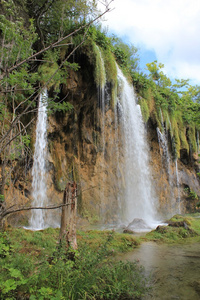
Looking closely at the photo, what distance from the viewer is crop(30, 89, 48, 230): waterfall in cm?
900

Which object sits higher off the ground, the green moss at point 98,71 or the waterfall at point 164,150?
the green moss at point 98,71

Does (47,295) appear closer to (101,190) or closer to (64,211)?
(64,211)

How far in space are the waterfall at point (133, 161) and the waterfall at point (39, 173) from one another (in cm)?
532

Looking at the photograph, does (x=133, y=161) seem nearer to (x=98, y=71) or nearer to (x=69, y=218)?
(x=98, y=71)

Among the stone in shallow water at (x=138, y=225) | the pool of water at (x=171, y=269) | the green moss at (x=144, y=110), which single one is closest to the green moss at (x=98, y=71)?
the green moss at (x=144, y=110)

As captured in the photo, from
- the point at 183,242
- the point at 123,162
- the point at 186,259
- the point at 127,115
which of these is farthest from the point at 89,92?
the point at 186,259

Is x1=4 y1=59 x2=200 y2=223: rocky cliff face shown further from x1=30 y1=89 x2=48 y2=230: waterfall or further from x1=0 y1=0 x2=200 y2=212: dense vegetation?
x1=0 y1=0 x2=200 y2=212: dense vegetation

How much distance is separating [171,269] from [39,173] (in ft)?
22.3

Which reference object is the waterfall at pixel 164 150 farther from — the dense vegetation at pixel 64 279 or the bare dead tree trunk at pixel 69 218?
the dense vegetation at pixel 64 279

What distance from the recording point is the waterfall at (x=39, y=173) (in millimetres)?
9000

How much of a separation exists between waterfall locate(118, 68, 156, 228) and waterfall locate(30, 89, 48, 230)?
17.4 feet

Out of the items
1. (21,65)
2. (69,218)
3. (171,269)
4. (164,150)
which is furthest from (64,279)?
(164,150)

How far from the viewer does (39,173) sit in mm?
9438

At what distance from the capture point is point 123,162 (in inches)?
538
